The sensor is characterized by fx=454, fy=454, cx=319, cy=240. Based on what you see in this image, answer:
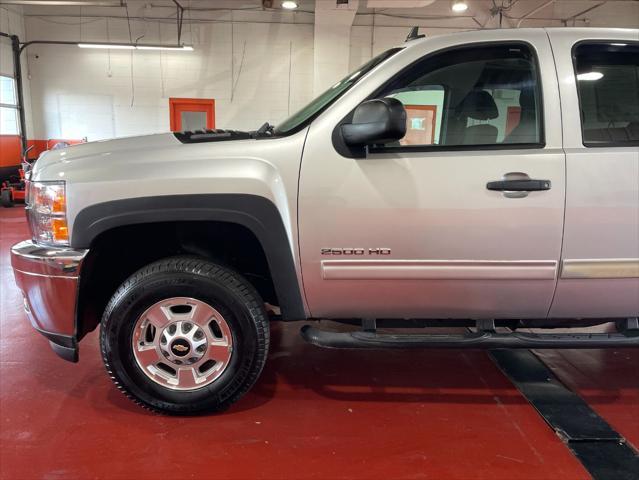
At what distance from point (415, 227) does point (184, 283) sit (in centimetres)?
114

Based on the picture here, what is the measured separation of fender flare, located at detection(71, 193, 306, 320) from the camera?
6.93ft

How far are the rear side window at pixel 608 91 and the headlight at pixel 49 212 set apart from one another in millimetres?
2507

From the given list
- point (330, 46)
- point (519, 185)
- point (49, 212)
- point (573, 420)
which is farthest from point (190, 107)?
point (573, 420)

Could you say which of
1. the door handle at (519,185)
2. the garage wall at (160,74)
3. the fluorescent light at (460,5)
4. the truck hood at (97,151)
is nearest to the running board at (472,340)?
the door handle at (519,185)

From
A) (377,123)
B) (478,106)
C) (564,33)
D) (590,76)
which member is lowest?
(377,123)

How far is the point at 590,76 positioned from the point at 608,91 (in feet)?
0.46

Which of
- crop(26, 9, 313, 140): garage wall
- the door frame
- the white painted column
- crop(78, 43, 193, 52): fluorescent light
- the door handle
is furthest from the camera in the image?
the door frame

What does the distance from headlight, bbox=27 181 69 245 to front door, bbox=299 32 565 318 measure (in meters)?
1.14

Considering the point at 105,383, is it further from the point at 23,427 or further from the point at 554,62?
the point at 554,62

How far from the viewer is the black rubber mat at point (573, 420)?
78.0 inches

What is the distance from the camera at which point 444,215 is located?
2.10 meters

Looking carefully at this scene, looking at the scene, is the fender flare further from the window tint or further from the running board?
the window tint

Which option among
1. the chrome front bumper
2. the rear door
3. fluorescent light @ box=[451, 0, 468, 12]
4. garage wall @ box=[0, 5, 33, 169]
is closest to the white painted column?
fluorescent light @ box=[451, 0, 468, 12]

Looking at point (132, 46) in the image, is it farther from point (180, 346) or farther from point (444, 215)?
point (444, 215)
